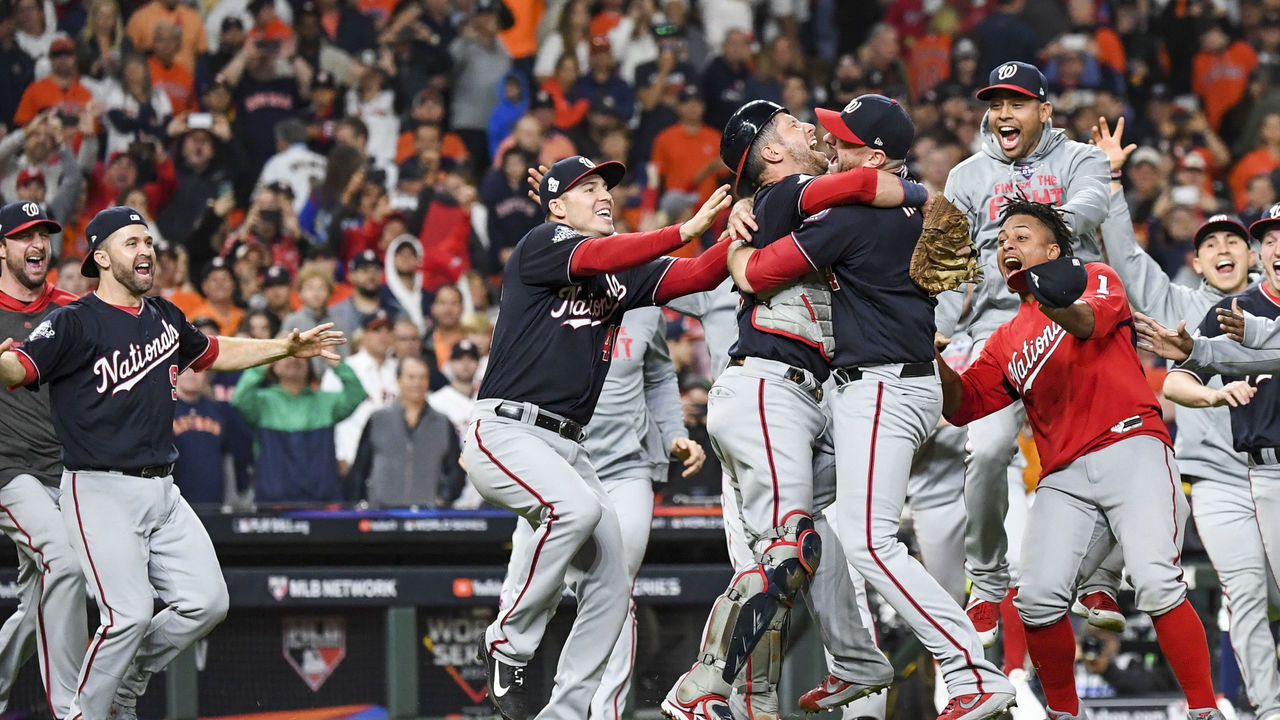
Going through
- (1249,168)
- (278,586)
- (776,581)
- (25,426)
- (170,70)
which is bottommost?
(278,586)

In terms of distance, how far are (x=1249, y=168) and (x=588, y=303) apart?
30.1 feet

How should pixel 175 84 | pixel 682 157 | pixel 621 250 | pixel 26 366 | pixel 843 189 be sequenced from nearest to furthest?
pixel 843 189, pixel 621 250, pixel 26 366, pixel 175 84, pixel 682 157

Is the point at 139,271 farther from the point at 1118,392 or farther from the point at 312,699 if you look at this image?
the point at 1118,392

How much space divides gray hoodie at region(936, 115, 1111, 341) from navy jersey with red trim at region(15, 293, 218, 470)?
3.50 meters

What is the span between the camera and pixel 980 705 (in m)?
5.54

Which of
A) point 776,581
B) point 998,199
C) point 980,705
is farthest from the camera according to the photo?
point 998,199

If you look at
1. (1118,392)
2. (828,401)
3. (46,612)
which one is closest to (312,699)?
(46,612)

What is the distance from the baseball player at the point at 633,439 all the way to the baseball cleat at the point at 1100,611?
184 centimetres

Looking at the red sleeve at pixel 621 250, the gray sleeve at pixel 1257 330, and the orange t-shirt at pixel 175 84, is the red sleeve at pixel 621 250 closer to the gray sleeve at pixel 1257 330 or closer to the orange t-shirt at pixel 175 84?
the gray sleeve at pixel 1257 330

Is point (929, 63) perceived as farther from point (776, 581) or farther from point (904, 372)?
point (776, 581)

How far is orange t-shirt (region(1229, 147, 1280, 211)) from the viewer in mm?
13555

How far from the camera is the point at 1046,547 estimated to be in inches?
241

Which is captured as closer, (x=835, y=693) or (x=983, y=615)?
(x=835, y=693)

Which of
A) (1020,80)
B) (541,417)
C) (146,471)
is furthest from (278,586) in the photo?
(1020,80)
